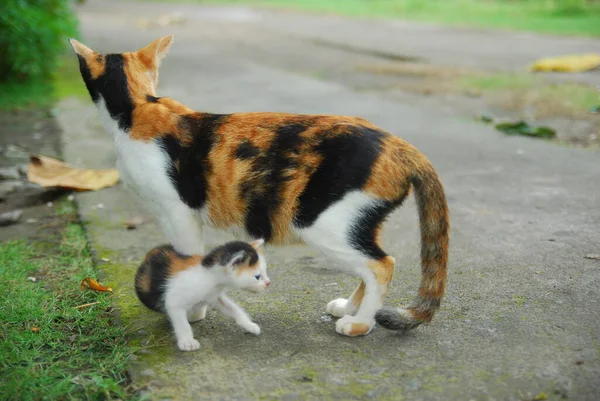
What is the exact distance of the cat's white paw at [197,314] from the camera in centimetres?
334

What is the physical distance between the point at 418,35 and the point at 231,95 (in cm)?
730

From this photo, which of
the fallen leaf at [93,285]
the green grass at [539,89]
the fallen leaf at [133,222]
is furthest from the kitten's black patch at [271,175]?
the green grass at [539,89]

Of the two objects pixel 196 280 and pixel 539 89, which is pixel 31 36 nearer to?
pixel 539 89

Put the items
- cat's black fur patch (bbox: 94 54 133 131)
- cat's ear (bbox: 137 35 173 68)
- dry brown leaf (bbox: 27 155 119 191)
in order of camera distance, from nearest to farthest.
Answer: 1. cat's black fur patch (bbox: 94 54 133 131)
2. cat's ear (bbox: 137 35 173 68)
3. dry brown leaf (bbox: 27 155 119 191)

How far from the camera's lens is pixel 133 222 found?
4.78 m

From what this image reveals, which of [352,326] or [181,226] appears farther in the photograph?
[181,226]

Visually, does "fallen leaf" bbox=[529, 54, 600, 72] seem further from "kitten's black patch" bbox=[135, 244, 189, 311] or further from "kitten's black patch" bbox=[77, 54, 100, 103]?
"kitten's black patch" bbox=[135, 244, 189, 311]

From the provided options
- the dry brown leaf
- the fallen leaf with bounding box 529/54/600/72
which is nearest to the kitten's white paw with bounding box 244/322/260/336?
the dry brown leaf

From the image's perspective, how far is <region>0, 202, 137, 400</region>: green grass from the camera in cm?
281

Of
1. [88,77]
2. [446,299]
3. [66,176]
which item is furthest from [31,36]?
[446,299]

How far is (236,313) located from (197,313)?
0.27 metres

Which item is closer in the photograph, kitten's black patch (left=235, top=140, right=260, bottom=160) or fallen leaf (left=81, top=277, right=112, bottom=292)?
kitten's black patch (left=235, top=140, right=260, bottom=160)

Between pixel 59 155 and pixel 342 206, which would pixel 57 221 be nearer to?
pixel 59 155

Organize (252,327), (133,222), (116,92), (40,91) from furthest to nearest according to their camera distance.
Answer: (40,91)
(133,222)
(116,92)
(252,327)
